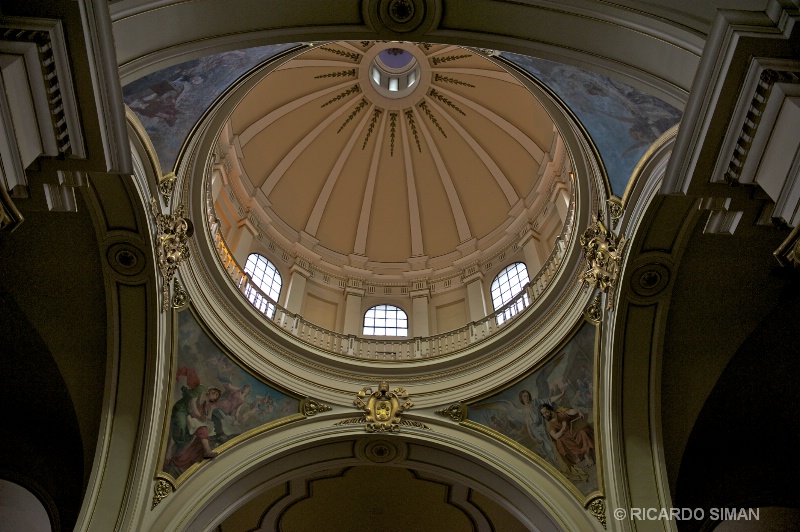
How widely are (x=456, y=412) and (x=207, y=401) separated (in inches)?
183

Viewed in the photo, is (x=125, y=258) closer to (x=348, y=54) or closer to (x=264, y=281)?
(x=264, y=281)

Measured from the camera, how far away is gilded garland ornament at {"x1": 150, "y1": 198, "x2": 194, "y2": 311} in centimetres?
932

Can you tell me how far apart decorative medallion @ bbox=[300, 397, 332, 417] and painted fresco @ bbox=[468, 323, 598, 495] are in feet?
9.39

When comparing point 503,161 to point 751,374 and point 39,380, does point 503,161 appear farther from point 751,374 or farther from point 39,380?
point 39,380

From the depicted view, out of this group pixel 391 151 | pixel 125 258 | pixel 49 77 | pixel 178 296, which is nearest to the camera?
pixel 49 77

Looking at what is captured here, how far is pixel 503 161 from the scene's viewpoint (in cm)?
1898

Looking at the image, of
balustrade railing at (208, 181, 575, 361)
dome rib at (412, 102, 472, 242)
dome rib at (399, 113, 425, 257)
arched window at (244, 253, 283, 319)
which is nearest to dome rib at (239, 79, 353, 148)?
dome rib at (399, 113, 425, 257)

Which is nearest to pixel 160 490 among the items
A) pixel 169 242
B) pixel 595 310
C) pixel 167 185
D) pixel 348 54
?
pixel 169 242

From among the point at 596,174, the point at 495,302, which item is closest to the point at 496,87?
the point at 495,302

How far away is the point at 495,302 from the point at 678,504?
6.50 metres

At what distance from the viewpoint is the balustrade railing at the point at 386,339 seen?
1322 centimetres

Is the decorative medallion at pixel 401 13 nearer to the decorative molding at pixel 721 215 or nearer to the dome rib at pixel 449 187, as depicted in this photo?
the decorative molding at pixel 721 215

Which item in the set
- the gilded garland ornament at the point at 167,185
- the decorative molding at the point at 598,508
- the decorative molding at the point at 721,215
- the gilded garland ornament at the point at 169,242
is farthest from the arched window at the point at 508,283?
the decorative molding at the point at 721,215

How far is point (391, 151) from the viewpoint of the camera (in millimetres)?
20516
